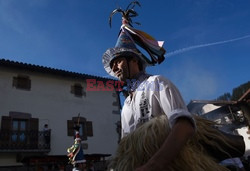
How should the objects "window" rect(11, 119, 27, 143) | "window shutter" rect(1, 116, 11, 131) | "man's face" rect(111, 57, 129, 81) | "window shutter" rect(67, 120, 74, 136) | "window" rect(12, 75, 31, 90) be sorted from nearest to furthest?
"man's face" rect(111, 57, 129, 81), "window shutter" rect(1, 116, 11, 131), "window" rect(11, 119, 27, 143), "window" rect(12, 75, 31, 90), "window shutter" rect(67, 120, 74, 136)

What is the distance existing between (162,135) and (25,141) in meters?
12.1

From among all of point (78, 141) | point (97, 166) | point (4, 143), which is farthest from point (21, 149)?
point (78, 141)

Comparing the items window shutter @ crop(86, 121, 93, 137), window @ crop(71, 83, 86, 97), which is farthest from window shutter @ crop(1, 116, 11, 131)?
window shutter @ crop(86, 121, 93, 137)

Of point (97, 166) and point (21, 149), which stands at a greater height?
point (21, 149)

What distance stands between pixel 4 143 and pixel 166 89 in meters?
11.7

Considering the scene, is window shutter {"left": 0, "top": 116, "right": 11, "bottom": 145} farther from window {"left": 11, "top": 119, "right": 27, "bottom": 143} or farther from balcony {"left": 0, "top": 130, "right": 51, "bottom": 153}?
window {"left": 11, "top": 119, "right": 27, "bottom": 143}

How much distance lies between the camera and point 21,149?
36.1 ft

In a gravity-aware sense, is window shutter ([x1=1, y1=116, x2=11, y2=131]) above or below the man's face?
above

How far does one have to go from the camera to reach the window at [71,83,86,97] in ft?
47.0

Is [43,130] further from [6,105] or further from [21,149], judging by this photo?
[6,105]

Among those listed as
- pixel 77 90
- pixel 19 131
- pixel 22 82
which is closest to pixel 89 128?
pixel 77 90

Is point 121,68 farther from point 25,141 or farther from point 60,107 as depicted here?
point 60,107

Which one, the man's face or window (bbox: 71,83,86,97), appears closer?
the man's face

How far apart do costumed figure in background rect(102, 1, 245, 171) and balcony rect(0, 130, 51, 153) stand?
1122 centimetres
